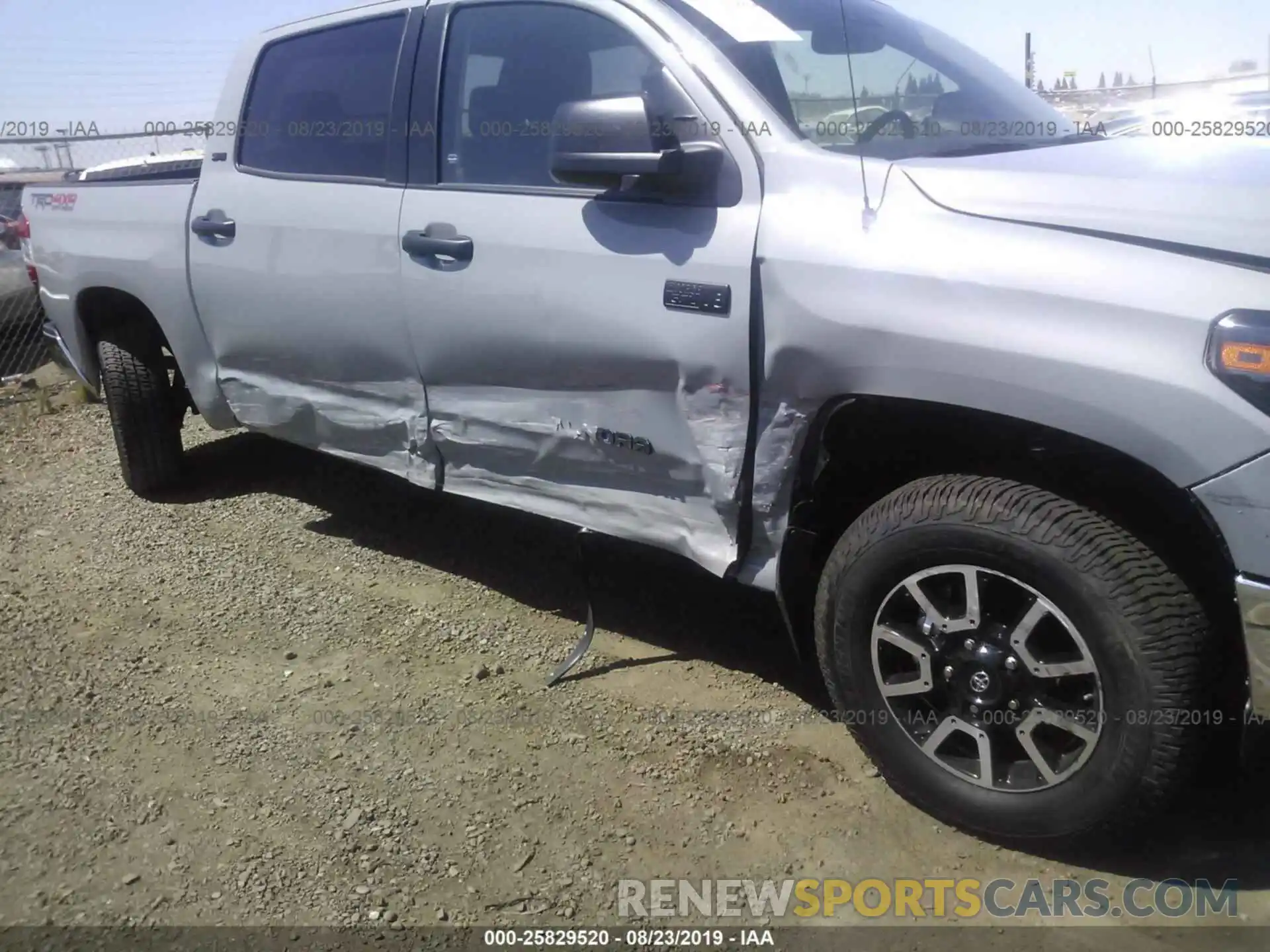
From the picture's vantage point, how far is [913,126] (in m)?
2.92

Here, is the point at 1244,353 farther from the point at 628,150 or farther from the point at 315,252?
the point at 315,252

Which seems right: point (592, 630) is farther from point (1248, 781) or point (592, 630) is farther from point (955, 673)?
point (1248, 781)

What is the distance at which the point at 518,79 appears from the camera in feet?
10.2

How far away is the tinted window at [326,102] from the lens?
3.43 meters

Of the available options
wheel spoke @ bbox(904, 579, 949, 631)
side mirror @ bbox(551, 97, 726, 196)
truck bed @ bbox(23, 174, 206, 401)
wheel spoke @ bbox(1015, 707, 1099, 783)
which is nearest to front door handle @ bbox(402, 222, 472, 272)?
side mirror @ bbox(551, 97, 726, 196)

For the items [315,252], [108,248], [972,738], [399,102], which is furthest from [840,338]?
[108,248]

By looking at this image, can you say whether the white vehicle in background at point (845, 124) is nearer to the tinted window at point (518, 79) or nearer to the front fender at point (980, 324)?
the front fender at point (980, 324)

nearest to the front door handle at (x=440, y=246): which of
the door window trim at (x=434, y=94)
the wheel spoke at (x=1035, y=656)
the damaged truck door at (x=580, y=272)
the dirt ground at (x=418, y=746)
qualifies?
the damaged truck door at (x=580, y=272)

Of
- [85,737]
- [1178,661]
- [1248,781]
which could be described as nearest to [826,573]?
[1178,661]

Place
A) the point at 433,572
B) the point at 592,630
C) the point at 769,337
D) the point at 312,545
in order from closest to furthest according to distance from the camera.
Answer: the point at 769,337, the point at 592,630, the point at 433,572, the point at 312,545

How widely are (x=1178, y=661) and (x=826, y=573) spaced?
78 centimetres

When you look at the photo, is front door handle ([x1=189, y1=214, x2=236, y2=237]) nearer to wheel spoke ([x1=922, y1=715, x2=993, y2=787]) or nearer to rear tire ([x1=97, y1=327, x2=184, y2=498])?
rear tire ([x1=97, y1=327, x2=184, y2=498])

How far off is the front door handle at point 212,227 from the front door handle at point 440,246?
0.97m

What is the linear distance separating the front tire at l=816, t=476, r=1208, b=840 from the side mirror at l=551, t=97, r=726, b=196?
91 cm
